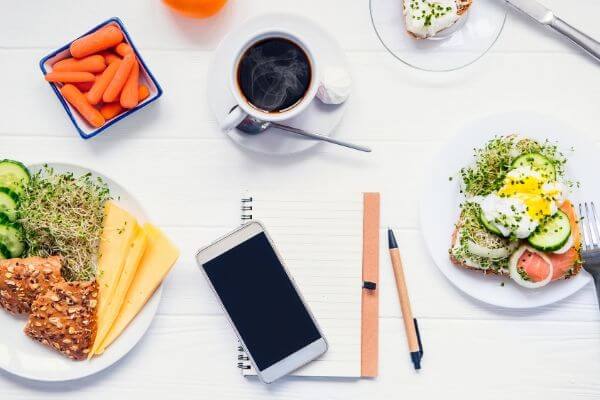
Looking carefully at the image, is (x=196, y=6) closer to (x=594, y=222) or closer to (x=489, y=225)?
(x=489, y=225)

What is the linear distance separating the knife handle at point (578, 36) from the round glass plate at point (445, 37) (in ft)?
0.33

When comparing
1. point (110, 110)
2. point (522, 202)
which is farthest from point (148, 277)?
point (522, 202)

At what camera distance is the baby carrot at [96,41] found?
1.17m

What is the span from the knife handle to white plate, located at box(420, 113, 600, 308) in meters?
0.15

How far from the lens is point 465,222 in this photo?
117 cm

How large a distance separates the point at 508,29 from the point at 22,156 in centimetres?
94

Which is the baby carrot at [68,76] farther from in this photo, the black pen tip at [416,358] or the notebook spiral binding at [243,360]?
the black pen tip at [416,358]

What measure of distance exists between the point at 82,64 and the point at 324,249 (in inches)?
21.4

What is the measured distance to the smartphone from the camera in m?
1.16

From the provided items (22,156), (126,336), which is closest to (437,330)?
(126,336)

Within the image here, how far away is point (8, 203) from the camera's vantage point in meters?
1.14

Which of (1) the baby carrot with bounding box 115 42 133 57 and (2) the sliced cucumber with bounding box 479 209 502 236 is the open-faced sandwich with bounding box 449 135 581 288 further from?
(1) the baby carrot with bounding box 115 42 133 57

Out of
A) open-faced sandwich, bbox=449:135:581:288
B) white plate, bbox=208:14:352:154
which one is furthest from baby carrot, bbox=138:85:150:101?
open-faced sandwich, bbox=449:135:581:288

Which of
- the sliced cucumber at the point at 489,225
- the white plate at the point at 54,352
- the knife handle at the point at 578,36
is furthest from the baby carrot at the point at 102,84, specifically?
the knife handle at the point at 578,36
